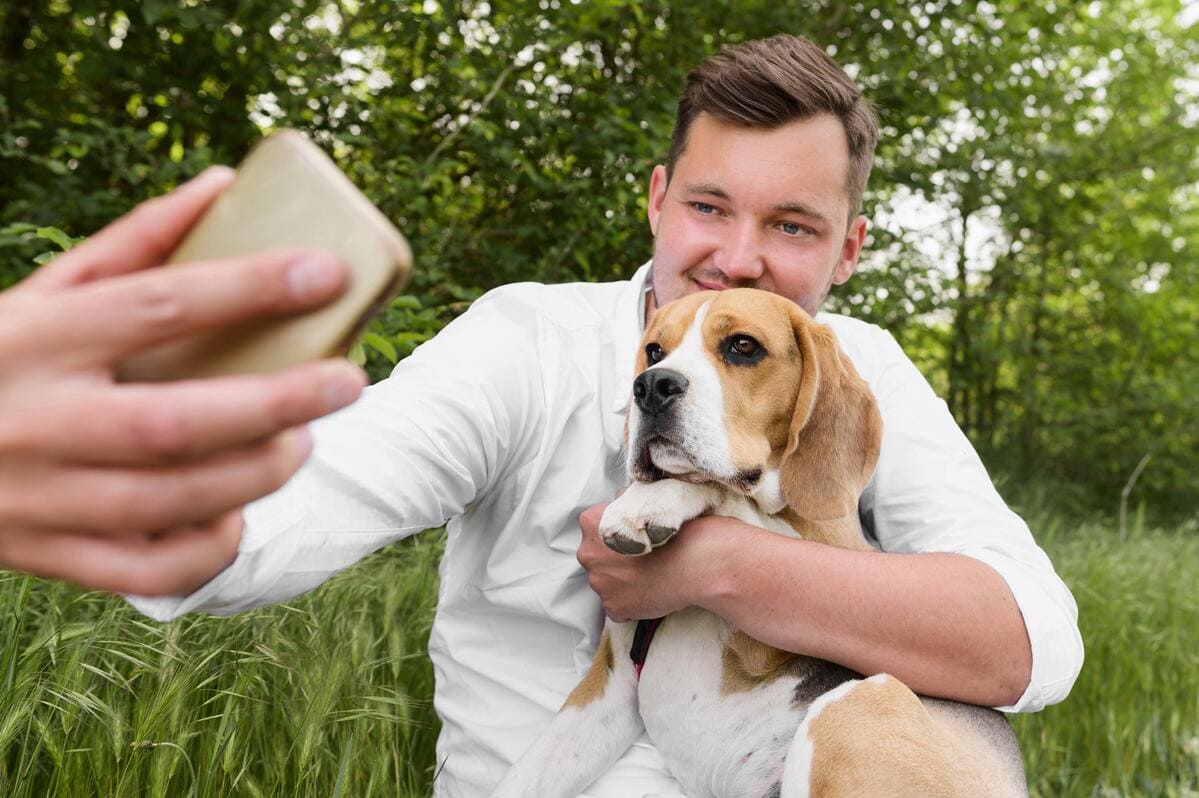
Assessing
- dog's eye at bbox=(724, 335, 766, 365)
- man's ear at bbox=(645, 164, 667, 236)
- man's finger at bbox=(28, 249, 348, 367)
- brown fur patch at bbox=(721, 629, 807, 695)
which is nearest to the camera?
man's finger at bbox=(28, 249, 348, 367)

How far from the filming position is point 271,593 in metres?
1.31

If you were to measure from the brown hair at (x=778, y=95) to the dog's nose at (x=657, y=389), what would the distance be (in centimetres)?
93

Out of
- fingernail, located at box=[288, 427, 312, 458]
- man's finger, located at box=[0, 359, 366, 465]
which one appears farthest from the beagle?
man's finger, located at box=[0, 359, 366, 465]

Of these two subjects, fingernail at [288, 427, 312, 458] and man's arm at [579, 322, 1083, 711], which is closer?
fingernail at [288, 427, 312, 458]

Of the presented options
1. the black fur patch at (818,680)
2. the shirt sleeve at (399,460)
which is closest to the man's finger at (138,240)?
the shirt sleeve at (399,460)

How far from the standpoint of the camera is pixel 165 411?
620 millimetres

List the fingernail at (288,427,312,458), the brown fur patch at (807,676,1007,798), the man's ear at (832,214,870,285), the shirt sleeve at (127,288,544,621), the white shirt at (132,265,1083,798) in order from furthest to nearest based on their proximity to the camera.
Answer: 1. the man's ear at (832,214,870,285)
2. the white shirt at (132,265,1083,798)
3. the brown fur patch at (807,676,1007,798)
4. the shirt sleeve at (127,288,544,621)
5. the fingernail at (288,427,312,458)

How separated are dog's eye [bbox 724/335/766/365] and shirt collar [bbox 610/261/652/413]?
0.81ft

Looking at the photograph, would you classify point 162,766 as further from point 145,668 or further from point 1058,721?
point 1058,721

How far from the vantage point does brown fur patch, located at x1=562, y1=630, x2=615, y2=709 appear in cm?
213

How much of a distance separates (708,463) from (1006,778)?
88 centimetres

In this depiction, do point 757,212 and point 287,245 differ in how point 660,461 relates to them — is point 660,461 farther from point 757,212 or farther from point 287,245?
point 287,245

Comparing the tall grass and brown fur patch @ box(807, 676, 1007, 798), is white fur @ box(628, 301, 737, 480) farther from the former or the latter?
the tall grass

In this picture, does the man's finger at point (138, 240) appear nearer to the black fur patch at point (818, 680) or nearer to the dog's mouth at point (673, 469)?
the dog's mouth at point (673, 469)
